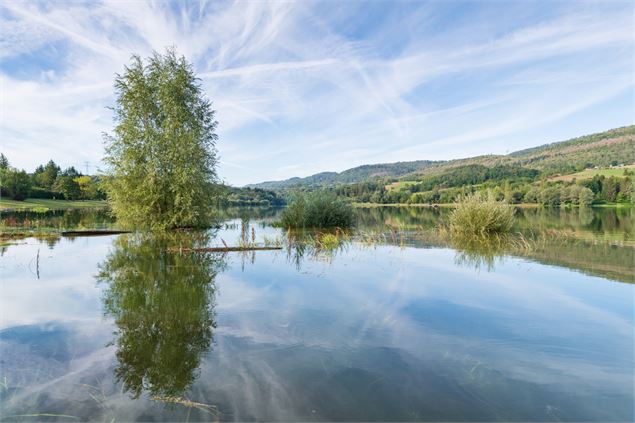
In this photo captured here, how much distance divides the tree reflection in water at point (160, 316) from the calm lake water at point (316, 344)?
0.08 ft

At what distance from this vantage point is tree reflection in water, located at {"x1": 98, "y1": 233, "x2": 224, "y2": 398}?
341cm

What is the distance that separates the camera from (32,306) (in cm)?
576

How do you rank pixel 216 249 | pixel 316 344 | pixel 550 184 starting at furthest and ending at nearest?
pixel 550 184
pixel 216 249
pixel 316 344

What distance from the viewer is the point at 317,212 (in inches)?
823

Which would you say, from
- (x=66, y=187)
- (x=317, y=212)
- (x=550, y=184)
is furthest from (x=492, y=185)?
(x=66, y=187)

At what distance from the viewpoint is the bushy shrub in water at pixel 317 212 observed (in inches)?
824

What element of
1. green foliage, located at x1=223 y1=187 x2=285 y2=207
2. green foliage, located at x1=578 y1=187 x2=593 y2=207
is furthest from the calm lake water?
green foliage, located at x1=223 y1=187 x2=285 y2=207

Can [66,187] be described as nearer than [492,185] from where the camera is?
Yes

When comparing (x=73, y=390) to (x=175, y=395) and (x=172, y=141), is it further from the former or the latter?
(x=172, y=141)

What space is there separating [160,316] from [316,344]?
236 cm

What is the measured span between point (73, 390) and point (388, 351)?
9.88 feet

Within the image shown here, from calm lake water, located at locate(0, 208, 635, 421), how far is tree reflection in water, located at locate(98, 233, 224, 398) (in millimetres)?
24

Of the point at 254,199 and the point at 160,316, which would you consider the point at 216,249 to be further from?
the point at 254,199

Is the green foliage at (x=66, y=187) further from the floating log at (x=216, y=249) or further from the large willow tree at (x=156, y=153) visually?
the floating log at (x=216, y=249)
